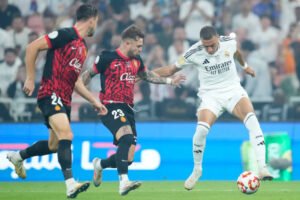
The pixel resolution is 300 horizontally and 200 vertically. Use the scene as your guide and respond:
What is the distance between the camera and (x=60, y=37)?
10641mm

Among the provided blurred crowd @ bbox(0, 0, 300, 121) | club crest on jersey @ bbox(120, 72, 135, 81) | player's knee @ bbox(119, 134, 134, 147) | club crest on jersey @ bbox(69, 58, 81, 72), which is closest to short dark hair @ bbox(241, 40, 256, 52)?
blurred crowd @ bbox(0, 0, 300, 121)

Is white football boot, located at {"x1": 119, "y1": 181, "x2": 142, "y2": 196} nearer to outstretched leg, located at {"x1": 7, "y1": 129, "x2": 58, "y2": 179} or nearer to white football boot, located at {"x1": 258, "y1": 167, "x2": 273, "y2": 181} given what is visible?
→ outstretched leg, located at {"x1": 7, "y1": 129, "x2": 58, "y2": 179}

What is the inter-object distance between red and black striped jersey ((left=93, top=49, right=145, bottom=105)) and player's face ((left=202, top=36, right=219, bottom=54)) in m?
1.09

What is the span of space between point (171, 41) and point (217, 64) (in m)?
6.67

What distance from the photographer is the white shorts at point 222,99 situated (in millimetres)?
12617

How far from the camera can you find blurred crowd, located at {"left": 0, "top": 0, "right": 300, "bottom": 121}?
1750cm

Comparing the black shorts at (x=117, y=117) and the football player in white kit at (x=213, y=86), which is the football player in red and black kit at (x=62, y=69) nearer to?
the black shorts at (x=117, y=117)

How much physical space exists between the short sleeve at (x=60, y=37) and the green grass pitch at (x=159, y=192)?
80.1 inches

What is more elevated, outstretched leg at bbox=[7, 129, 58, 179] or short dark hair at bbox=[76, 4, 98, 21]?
short dark hair at bbox=[76, 4, 98, 21]

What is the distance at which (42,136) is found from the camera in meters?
16.8

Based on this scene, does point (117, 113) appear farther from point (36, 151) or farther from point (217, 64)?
point (217, 64)

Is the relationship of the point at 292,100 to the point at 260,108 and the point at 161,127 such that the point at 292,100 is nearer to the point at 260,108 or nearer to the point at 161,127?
the point at 260,108

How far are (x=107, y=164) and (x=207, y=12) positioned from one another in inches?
322

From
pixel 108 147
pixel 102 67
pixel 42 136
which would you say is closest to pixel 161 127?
pixel 108 147
